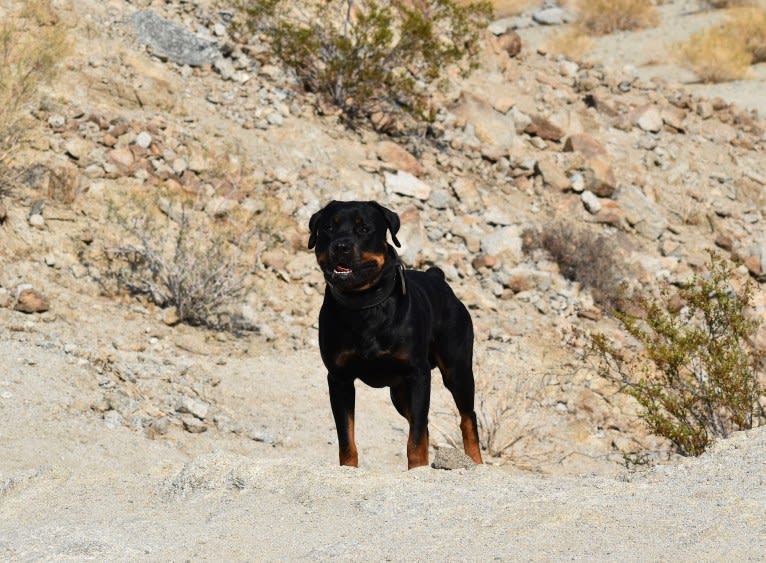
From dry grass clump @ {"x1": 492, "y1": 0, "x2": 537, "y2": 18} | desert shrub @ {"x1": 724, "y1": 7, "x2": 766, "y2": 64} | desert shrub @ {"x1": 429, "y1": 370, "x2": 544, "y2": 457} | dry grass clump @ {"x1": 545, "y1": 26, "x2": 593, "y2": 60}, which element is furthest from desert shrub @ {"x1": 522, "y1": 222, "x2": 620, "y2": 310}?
dry grass clump @ {"x1": 492, "y1": 0, "x2": 537, "y2": 18}

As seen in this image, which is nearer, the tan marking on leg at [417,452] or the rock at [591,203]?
the tan marking on leg at [417,452]

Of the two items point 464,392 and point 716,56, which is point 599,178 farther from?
point 716,56

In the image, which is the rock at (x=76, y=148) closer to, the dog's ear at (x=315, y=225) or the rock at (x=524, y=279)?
the rock at (x=524, y=279)

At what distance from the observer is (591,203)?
15219 mm

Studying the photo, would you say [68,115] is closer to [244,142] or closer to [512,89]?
[244,142]

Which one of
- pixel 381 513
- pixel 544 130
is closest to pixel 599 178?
pixel 544 130

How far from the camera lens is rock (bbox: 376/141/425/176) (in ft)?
46.8

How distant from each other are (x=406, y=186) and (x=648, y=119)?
6.45 m

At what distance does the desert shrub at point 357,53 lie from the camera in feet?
49.4

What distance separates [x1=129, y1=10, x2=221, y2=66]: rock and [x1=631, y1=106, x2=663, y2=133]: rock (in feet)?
25.1

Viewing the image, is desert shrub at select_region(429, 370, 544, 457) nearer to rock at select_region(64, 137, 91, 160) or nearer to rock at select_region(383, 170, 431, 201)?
rock at select_region(383, 170, 431, 201)

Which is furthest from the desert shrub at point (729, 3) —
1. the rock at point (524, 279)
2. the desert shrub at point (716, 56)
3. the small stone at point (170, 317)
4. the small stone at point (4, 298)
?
the small stone at point (4, 298)

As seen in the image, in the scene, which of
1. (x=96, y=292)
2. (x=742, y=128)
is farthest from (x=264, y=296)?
(x=742, y=128)

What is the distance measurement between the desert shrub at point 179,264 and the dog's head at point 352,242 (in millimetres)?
5461
